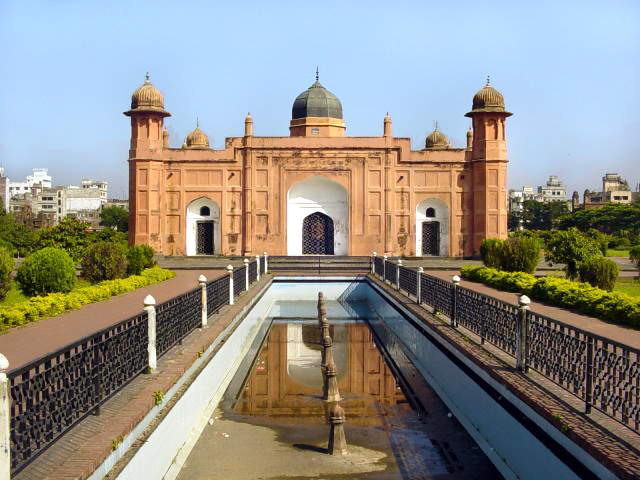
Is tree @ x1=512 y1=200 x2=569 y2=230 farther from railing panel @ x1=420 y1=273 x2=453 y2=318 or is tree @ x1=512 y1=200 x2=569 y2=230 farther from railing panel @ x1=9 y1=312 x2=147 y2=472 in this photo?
railing panel @ x1=9 y1=312 x2=147 y2=472

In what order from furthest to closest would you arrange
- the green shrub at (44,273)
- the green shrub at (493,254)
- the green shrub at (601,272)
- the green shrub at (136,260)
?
1. the green shrub at (493,254)
2. the green shrub at (136,260)
3. the green shrub at (601,272)
4. the green shrub at (44,273)

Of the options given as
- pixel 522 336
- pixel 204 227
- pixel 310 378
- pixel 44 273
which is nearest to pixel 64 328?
pixel 310 378

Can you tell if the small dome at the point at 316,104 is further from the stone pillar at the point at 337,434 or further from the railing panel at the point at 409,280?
the stone pillar at the point at 337,434

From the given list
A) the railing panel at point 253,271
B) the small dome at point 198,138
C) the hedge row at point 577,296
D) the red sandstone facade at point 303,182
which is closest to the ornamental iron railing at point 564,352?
the hedge row at point 577,296

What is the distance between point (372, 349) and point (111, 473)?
24.7 feet

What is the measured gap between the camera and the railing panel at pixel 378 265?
18739 mm

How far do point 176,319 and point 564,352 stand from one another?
3.86 metres

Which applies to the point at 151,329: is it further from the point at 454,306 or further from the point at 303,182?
the point at 303,182

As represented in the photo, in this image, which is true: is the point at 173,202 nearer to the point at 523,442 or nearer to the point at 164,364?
the point at 164,364

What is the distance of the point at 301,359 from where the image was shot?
10.3 meters

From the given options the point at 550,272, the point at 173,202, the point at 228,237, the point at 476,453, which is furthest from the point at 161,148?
the point at 476,453

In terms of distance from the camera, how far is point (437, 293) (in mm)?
10789

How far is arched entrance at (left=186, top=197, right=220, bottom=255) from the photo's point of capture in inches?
1048

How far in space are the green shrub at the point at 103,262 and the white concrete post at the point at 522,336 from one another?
11.9m
